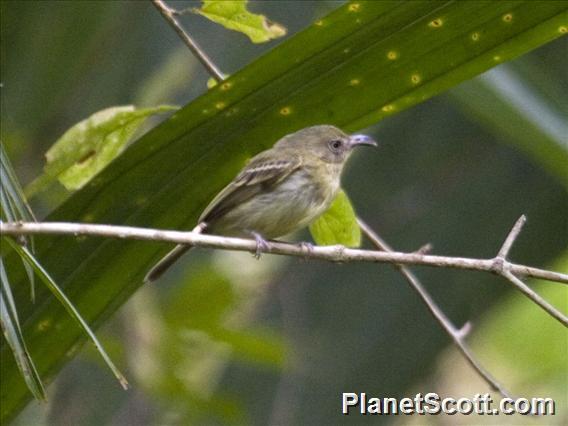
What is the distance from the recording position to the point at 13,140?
466 centimetres

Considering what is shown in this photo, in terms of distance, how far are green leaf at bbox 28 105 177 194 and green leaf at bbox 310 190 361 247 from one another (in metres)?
0.65

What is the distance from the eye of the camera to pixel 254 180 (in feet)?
14.0

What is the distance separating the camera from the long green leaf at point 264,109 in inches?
126

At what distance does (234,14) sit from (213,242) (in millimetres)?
942

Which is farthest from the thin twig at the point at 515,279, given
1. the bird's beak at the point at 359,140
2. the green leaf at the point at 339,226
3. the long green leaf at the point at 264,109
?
the bird's beak at the point at 359,140

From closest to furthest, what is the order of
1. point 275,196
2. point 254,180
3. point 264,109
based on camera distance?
point 264,109
point 254,180
point 275,196

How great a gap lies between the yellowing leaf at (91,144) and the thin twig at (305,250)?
73 cm

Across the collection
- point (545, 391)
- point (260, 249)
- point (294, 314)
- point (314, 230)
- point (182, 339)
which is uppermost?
point (260, 249)

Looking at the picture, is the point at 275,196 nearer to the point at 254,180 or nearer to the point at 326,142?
the point at 254,180

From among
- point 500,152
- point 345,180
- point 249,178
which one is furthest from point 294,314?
point 249,178

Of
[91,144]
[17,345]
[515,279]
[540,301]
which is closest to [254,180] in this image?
[91,144]

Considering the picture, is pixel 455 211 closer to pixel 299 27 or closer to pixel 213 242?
pixel 299 27

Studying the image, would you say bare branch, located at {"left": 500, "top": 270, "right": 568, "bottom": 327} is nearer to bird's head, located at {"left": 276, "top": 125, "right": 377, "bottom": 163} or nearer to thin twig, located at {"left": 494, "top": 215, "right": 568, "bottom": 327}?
thin twig, located at {"left": 494, "top": 215, "right": 568, "bottom": 327}

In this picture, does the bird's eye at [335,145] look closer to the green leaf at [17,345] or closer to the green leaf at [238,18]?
the green leaf at [238,18]
